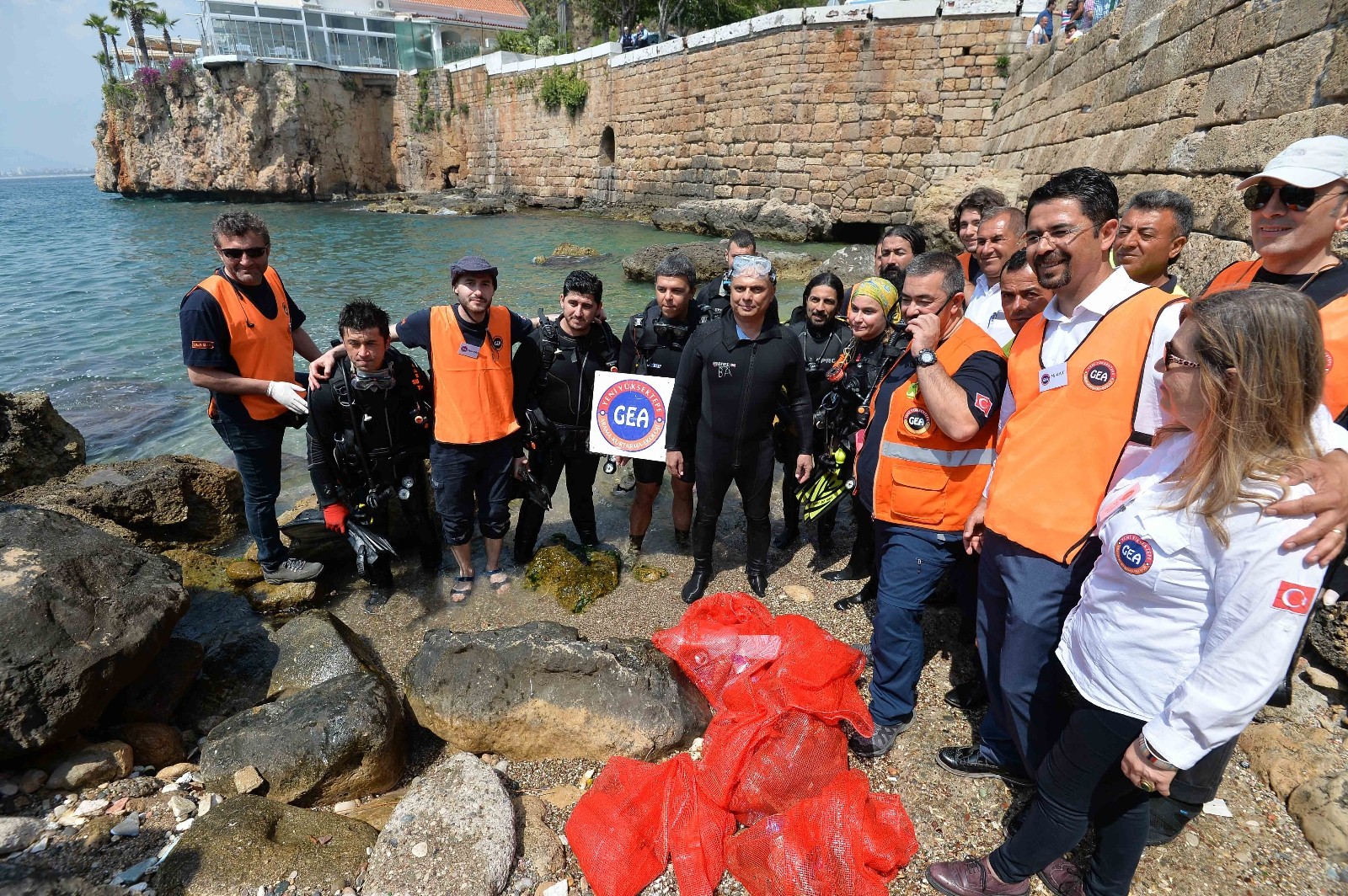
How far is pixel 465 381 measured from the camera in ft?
13.6

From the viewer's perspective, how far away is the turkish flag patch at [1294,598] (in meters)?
1.45

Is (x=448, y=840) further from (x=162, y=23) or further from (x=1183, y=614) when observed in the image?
(x=162, y=23)

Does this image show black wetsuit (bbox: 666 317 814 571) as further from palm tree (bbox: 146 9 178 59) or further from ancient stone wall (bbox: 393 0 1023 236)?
palm tree (bbox: 146 9 178 59)

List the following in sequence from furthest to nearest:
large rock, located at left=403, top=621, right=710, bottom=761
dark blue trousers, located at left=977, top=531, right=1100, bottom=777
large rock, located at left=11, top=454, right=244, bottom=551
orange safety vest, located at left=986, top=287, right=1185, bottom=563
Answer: large rock, located at left=11, top=454, right=244, bottom=551, large rock, located at left=403, top=621, right=710, bottom=761, dark blue trousers, located at left=977, top=531, right=1100, bottom=777, orange safety vest, located at left=986, top=287, right=1185, bottom=563

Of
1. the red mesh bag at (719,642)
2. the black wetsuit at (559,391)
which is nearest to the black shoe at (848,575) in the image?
the red mesh bag at (719,642)

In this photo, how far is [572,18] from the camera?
43906 millimetres

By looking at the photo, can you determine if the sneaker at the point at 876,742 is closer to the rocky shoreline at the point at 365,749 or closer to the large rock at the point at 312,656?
the rocky shoreline at the point at 365,749

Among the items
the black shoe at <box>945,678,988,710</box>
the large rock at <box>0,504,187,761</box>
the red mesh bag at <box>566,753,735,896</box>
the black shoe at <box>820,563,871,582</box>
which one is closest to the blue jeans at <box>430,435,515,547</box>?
the large rock at <box>0,504,187,761</box>

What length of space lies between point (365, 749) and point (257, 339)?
2.72 meters

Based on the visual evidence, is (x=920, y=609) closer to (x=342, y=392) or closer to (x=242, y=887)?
(x=242, y=887)

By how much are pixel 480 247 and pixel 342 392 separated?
63.1 ft

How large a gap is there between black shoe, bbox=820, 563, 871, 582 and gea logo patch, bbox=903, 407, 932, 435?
1921 millimetres

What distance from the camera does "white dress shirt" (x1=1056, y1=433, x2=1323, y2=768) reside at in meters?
1.47

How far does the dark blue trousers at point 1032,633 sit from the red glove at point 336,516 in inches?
152
